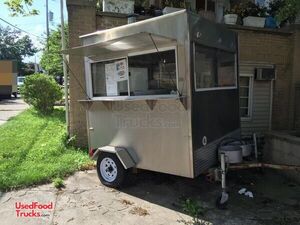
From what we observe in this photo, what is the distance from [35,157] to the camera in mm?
7574

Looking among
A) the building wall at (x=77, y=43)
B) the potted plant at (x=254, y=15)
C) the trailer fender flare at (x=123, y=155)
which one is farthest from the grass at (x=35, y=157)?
A: the potted plant at (x=254, y=15)

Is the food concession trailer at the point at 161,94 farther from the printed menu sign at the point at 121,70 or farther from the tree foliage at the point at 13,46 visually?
the tree foliage at the point at 13,46

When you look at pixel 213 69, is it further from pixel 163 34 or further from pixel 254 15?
pixel 254 15

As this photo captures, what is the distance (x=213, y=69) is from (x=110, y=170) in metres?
2.36

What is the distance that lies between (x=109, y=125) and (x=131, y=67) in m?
1.05

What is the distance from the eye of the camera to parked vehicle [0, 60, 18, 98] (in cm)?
2833

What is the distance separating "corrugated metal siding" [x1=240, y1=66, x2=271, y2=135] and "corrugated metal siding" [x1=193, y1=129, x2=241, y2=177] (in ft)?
12.7

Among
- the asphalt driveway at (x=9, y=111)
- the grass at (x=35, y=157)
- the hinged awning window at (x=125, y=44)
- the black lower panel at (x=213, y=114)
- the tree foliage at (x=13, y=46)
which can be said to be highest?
the tree foliage at (x=13, y=46)

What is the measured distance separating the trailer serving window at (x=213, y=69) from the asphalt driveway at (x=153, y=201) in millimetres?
1683

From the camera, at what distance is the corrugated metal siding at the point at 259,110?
30.8ft

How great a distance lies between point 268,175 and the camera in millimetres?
6668

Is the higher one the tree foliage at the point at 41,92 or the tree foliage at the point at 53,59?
the tree foliage at the point at 53,59

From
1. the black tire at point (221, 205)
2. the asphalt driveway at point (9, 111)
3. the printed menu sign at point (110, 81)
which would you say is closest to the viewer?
the black tire at point (221, 205)

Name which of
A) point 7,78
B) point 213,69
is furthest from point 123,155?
point 7,78
